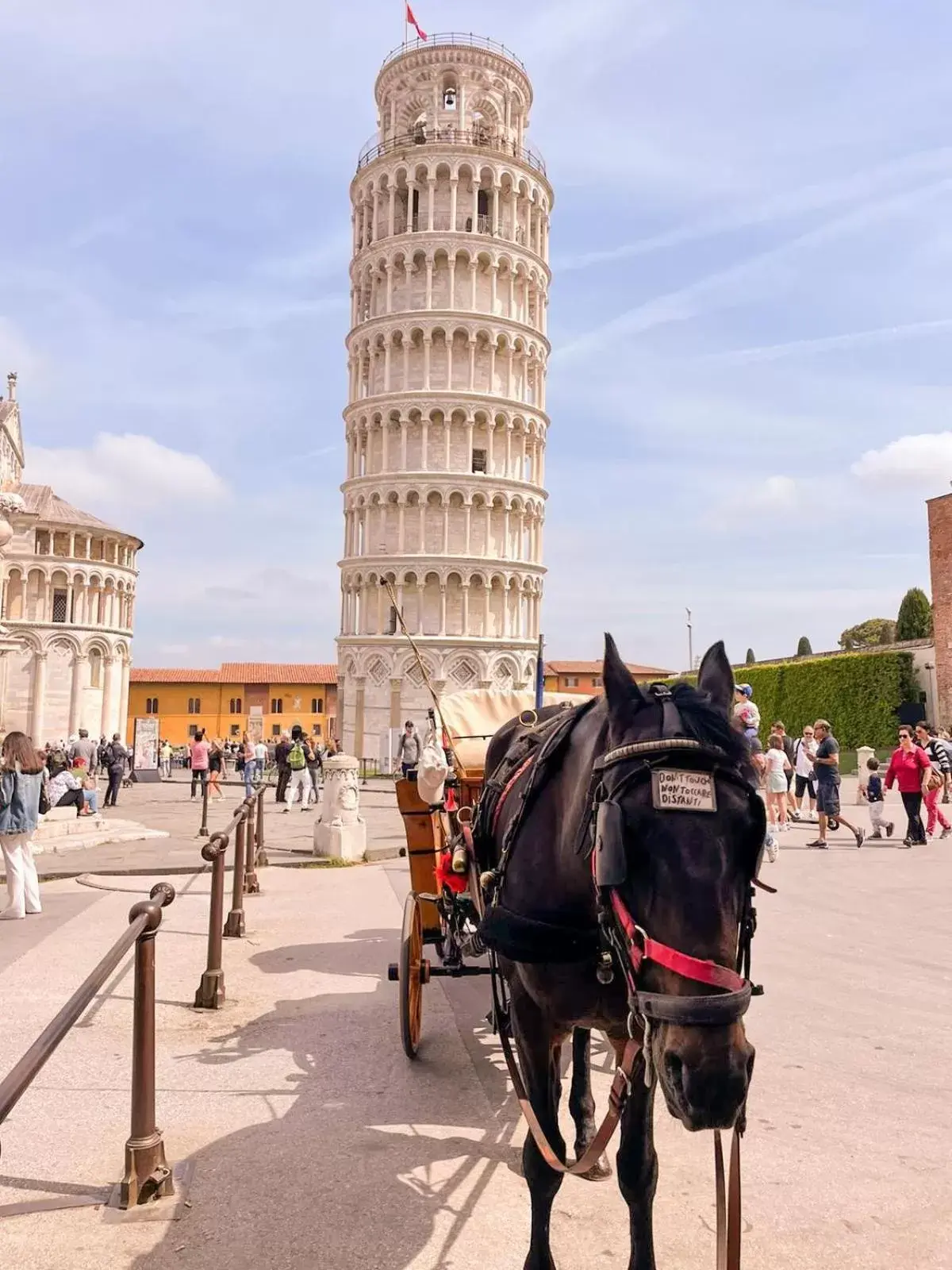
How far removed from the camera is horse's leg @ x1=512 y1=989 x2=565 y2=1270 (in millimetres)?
2957

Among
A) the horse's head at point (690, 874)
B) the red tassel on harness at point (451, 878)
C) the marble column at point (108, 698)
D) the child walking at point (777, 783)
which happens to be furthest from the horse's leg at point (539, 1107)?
the marble column at point (108, 698)

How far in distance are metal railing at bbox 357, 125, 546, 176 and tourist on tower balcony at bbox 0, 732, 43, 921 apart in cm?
4843

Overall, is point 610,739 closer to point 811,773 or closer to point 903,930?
point 903,930

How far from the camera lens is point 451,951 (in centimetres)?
546

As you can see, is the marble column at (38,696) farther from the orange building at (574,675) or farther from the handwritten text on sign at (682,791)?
the handwritten text on sign at (682,791)

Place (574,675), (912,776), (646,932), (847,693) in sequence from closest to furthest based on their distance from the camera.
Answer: (646,932) < (912,776) < (847,693) < (574,675)

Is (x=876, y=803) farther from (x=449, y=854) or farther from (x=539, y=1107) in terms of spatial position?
(x=539, y=1107)

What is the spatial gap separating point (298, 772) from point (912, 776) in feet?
49.7

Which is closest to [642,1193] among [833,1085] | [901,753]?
[833,1085]

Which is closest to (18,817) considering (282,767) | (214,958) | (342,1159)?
(214,958)

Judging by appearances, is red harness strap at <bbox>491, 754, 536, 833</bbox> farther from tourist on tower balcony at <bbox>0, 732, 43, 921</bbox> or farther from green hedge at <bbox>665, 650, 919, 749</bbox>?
green hedge at <bbox>665, 650, 919, 749</bbox>

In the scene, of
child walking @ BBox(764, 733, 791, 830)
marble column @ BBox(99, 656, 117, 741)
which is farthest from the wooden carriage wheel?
marble column @ BBox(99, 656, 117, 741)

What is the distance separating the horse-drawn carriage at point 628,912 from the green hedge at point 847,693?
38.6m

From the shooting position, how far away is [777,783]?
15.1m
